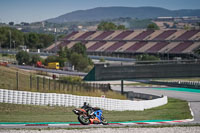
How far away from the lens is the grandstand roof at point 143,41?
4284 inches

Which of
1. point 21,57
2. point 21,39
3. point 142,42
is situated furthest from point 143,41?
point 21,39

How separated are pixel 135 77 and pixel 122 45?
78182 millimetres

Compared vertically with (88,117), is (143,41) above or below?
above

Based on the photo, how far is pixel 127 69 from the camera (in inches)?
1804

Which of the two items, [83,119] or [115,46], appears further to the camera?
[115,46]

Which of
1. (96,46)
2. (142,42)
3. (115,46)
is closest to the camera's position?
(142,42)

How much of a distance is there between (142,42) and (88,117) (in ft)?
333

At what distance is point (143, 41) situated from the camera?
122625mm

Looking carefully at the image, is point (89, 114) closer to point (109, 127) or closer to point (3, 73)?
point (109, 127)

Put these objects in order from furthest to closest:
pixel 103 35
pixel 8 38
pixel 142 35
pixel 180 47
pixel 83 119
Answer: pixel 8 38 < pixel 103 35 < pixel 142 35 < pixel 180 47 < pixel 83 119

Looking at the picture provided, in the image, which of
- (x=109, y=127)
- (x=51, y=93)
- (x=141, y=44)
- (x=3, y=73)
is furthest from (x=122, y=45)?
(x=109, y=127)

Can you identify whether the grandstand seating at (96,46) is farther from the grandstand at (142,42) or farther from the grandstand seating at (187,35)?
the grandstand seating at (187,35)

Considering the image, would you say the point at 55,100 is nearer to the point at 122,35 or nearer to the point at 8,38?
the point at 122,35

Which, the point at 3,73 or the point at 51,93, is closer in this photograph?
the point at 51,93
